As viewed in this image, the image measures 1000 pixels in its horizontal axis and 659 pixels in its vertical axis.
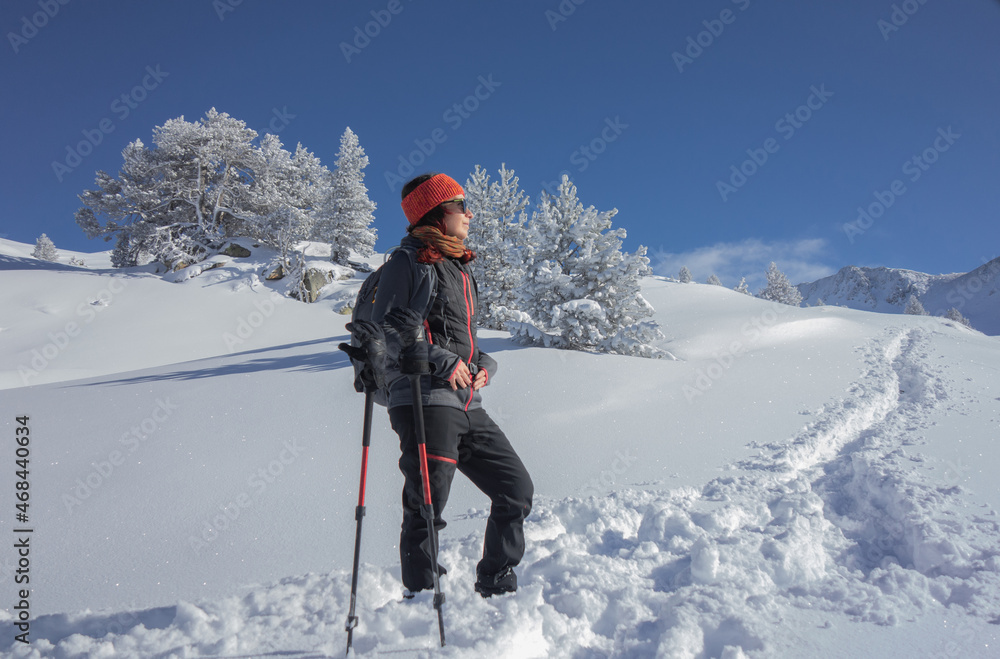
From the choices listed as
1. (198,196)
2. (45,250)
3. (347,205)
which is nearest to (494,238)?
(347,205)

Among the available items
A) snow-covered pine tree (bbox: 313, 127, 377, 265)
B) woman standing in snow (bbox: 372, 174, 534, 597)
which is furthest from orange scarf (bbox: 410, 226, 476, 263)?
snow-covered pine tree (bbox: 313, 127, 377, 265)

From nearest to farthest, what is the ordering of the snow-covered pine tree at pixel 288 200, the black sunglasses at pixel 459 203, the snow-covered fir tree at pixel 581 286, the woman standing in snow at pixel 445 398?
1. the woman standing in snow at pixel 445 398
2. the black sunglasses at pixel 459 203
3. the snow-covered fir tree at pixel 581 286
4. the snow-covered pine tree at pixel 288 200

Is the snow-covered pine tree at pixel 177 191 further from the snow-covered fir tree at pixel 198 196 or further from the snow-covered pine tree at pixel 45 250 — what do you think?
the snow-covered pine tree at pixel 45 250

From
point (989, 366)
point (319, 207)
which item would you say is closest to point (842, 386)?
point (989, 366)

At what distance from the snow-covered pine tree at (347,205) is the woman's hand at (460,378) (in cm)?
2685

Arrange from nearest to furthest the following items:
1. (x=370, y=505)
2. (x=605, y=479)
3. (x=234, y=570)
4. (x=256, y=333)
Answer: (x=234, y=570) < (x=370, y=505) < (x=605, y=479) < (x=256, y=333)

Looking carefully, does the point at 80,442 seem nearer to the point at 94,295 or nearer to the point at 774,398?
the point at 774,398

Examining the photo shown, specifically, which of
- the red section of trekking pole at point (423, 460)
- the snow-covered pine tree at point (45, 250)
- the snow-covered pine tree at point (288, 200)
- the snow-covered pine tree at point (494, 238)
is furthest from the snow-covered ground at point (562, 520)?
the snow-covered pine tree at point (45, 250)

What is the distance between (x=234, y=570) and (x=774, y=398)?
7169mm

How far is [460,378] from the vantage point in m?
2.31

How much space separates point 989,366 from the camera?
891cm

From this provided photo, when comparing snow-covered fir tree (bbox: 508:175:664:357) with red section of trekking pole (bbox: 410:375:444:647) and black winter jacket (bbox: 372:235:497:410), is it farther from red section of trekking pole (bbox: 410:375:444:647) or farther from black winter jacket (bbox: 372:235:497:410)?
red section of trekking pole (bbox: 410:375:444:647)

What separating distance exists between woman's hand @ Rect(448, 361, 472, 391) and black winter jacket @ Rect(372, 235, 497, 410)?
0.02 metres

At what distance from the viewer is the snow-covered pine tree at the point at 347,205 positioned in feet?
87.8
